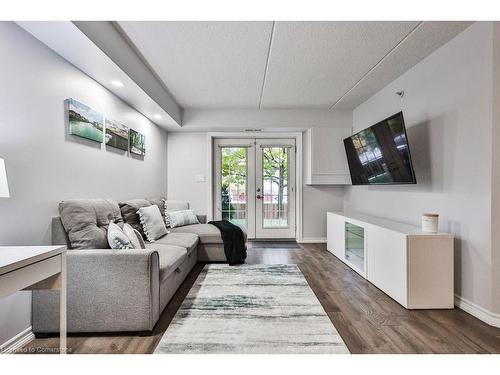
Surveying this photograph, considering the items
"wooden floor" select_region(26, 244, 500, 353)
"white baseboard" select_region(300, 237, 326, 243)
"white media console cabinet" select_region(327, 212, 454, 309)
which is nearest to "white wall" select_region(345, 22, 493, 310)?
"white media console cabinet" select_region(327, 212, 454, 309)

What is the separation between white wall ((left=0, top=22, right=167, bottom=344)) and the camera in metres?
1.57

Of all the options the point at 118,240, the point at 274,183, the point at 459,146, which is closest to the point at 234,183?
the point at 274,183

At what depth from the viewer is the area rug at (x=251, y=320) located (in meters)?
1.60

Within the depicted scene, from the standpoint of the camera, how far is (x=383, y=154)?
285cm

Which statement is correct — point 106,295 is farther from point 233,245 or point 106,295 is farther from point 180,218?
point 180,218

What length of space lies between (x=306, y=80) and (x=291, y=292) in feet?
8.11

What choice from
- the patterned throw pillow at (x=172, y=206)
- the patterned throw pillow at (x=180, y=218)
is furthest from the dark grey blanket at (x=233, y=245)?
the patterned throw pillow at (x=172, y=206)

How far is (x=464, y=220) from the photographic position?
2.10 metres

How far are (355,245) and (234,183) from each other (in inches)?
98.1

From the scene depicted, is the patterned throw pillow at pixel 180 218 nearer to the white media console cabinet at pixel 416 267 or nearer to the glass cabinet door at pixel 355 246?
the glass cabinet door at pixel 355 246

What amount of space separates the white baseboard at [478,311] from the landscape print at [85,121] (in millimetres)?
3666

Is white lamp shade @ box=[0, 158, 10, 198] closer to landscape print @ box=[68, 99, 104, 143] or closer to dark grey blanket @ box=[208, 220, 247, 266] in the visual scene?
landscape print @ box=[68, 99, 104, 143]
